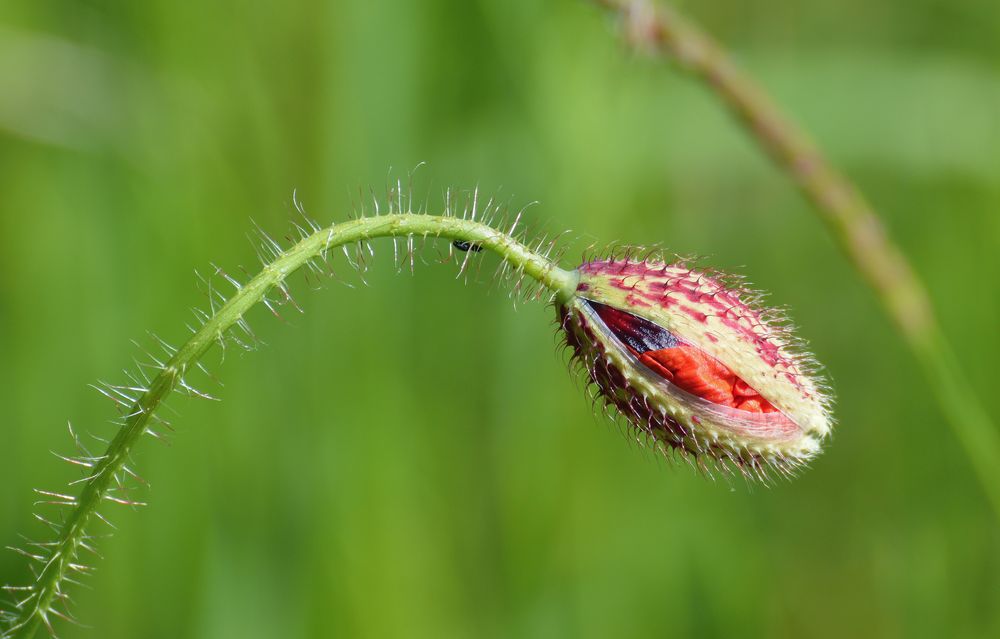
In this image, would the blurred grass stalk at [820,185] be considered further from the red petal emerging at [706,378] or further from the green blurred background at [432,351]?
the red petal emerging at [706,378]

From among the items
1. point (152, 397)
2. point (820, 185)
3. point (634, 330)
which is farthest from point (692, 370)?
point (820, 185)

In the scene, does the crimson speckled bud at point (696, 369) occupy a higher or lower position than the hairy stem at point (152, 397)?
higher

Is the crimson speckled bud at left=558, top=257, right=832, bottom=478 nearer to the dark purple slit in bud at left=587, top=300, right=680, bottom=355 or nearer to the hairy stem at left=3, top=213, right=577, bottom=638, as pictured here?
the dark purple slit in bud at left=587, top=300, right=680, bottom=355

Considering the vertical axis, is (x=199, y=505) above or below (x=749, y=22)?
below

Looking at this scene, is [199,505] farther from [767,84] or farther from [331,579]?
[767,84]

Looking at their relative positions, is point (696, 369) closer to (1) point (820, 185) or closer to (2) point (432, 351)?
(1) point (820, 185)

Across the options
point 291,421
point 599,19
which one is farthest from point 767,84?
point 291,421

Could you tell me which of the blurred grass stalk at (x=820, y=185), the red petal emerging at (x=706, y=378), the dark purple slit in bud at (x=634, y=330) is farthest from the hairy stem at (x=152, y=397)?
the blurred grass stalk at (x=820, y=185)
